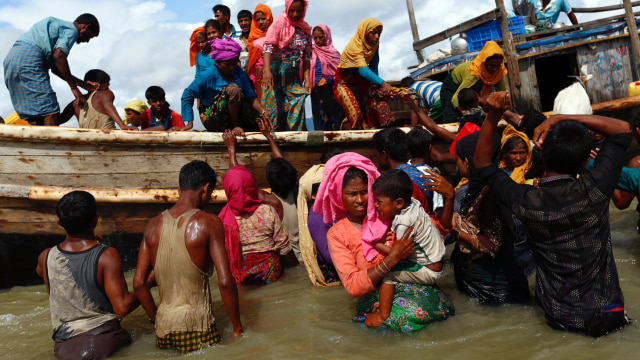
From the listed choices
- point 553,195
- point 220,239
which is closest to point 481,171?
point 553,195

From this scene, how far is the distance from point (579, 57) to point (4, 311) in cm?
1099

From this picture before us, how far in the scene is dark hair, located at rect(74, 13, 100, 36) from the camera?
5.70 m

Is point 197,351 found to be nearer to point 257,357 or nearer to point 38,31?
point 257,357

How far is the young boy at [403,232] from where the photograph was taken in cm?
283

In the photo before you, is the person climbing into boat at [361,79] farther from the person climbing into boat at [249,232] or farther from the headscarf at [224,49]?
the person climbing into boat at [249,232]

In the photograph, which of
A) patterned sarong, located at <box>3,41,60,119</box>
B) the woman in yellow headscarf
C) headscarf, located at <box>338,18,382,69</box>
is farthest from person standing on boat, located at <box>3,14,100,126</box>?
the woman in yellow headscarf

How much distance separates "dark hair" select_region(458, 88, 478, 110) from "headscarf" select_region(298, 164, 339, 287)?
218 centimetres

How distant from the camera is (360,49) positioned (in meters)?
5.79

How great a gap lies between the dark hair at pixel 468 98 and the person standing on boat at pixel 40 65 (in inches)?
185

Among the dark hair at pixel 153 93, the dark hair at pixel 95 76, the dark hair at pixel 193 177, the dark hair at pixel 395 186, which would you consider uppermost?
the dark hair at pixel 95 76

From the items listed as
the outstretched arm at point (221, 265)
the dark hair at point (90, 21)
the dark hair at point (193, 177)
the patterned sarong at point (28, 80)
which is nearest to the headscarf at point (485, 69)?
the dark hair at point (193, 177)

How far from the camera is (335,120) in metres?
6.49

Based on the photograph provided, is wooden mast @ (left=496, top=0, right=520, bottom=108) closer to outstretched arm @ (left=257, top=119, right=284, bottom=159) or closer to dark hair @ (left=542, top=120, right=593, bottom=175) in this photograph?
outstretched arm @ (left=257, top=119, right=284, bottom=159)

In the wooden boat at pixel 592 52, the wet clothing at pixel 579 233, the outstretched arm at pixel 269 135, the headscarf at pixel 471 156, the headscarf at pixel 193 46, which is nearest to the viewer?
the wet clothing at pixel 579 233
